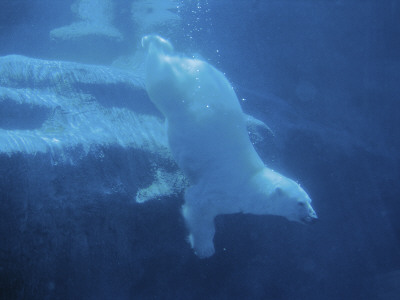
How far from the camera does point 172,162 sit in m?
5.00

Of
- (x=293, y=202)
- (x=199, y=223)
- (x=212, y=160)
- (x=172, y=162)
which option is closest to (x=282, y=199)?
(x=293, y=202)

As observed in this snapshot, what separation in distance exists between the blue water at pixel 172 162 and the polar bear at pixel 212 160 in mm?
425

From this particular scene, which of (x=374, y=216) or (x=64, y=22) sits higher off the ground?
(x=64, y=22)

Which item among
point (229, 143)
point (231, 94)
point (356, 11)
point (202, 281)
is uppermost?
point (356, 11)

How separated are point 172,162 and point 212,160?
0.94 meters

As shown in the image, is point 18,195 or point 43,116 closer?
point 18,195

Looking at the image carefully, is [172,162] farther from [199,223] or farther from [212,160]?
[199,223]

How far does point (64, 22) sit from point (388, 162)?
13312 mm

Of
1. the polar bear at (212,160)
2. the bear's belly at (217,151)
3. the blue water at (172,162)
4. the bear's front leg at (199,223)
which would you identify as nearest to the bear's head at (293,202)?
the polar bear at (212,160)

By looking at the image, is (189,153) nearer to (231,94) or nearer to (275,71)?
(231,94)

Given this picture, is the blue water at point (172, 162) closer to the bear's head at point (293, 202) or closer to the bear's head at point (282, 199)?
the bear's head at point (282, 199)

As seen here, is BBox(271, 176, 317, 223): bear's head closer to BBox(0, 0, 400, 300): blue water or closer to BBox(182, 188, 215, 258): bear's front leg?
BBox(182, 188, 215, 258): bear's front leg

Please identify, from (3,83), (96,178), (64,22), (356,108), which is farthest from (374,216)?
(64,22)

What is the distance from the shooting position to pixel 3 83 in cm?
504
